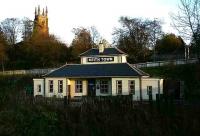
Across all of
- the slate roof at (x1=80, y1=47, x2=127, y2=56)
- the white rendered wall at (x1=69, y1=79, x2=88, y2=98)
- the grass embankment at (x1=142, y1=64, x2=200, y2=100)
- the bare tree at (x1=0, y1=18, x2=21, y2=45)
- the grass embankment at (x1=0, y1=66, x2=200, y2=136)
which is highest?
the bare tree at (x1=0, y1=18, x2=21, y2=45)

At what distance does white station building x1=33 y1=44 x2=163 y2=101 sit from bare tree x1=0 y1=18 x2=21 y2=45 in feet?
133

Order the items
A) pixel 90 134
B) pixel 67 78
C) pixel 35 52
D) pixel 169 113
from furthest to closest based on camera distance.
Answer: pixel 35 52 < pixel 67 78 < pixel 169 113 < pixel 90 134

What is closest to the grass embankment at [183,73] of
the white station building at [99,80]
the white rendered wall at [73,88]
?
the white station building at [99,80]

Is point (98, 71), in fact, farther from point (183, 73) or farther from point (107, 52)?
point (183, 73)

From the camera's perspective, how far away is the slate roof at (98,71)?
45.2 metres

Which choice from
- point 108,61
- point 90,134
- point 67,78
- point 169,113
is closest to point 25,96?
point 90,134

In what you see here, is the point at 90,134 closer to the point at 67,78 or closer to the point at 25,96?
the point at 25,96

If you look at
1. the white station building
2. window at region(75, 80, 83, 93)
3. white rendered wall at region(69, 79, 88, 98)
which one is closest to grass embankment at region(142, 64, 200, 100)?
the white station building

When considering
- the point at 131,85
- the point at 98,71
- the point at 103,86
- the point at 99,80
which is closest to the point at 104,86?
the point at 103,86

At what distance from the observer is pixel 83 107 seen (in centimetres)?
2228

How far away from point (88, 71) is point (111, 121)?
26.9m

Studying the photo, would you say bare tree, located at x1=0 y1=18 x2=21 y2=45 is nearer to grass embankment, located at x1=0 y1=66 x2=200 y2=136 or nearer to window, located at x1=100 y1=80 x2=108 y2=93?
window, located at x1=100 y1=80 x2=108 y2=93

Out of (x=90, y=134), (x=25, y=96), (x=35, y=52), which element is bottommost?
(x=90, y=134)

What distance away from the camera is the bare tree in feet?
287
